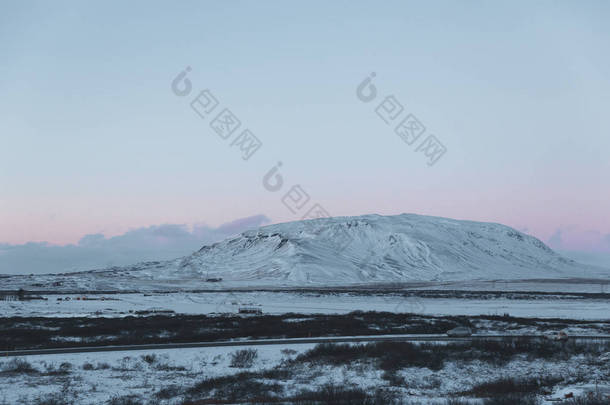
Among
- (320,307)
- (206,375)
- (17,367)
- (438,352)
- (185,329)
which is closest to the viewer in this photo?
(17,367)

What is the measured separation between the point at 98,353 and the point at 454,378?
18.3 meters

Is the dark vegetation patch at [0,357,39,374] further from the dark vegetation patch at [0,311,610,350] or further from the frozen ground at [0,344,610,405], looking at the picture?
the dark vegetation patch at [0,311,610,350]

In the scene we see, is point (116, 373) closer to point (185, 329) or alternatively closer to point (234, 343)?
point (234, 343)

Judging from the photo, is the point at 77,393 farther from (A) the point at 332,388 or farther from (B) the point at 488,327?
(B) the point at 488,327

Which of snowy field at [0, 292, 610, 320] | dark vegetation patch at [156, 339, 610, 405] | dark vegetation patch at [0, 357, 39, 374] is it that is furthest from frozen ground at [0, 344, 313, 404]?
snowy field at [0, 292, 610, 320]

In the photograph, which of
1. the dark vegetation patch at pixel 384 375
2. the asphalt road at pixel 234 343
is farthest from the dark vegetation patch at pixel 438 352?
the asphalt road at pixel 234 343

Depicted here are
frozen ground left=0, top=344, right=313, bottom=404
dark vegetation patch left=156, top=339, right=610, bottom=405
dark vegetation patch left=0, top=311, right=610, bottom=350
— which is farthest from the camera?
dark vegetation patch left=0, top=311, right=610, bottom=350

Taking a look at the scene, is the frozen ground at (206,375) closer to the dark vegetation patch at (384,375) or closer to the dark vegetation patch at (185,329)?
the dark vegetation patch at (384,375)

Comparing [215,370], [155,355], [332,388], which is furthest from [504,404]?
[155,355]

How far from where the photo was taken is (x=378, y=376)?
2375 cm

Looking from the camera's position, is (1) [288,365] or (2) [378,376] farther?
(1) [288,365]

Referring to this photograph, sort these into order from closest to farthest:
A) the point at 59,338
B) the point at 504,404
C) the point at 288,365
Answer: the point at 504,404, the point at 288,365, the point at 59,338

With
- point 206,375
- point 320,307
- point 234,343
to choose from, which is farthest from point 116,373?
point 320,307

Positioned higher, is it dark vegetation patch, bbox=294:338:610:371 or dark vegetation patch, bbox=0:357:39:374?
dark vegetation patch, bbox=0:357:39:374
